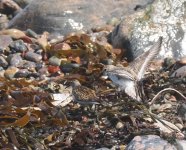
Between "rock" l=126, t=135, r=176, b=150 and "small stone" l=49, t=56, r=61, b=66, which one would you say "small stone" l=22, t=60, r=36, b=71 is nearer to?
"small stone" l=49, t=56, r=61, b=66

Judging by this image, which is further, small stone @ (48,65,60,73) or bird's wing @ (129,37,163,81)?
small stone @ (48,65,60,73)

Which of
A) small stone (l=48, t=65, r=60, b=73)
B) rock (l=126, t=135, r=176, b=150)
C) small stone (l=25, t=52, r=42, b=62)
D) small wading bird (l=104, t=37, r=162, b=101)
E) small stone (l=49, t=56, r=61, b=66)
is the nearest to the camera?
rock (l=126, t=135, r=176, b=150)

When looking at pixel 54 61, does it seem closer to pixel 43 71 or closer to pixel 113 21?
pixel 43 71

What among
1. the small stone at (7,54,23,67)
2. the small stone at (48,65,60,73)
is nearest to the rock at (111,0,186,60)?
the small stone at (48,65,60,73)

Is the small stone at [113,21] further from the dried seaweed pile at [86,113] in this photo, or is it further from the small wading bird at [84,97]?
the small wading bird at [84,97]

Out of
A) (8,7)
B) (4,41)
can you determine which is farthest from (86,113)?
(8,7)

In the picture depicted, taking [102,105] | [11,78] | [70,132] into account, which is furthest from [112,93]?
[11,78]

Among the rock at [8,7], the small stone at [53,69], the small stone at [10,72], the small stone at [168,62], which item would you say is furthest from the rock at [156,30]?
the rock at [8,7]
